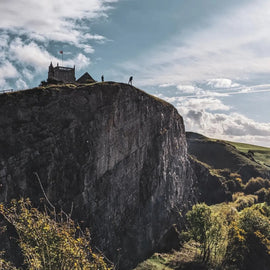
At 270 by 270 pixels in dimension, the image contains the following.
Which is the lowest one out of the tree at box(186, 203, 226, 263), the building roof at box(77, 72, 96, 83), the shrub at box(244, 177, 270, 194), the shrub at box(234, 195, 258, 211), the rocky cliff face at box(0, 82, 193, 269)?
the shrub at box(234, 195, 258, 211)

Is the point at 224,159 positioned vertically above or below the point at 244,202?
above

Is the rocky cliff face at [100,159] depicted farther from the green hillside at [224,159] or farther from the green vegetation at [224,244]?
the green hillside at [224,159]

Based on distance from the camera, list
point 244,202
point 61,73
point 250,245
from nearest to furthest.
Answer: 1. point 250,245
2. point 61,73
3. point 244,202

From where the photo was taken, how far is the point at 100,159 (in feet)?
175

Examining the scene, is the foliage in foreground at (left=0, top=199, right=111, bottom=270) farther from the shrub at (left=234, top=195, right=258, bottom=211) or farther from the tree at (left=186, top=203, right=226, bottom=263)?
the shrub at (left=234, top=195, right=258, bottom=211)

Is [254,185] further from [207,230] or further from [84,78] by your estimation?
[84,78]

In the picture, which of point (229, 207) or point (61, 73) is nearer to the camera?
point (61, 73)

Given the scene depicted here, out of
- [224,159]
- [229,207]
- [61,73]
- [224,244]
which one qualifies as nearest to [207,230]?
[224,244]

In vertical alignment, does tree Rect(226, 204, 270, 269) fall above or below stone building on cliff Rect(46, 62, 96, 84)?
below

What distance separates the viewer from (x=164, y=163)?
74250 mm

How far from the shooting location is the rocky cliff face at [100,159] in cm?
4256

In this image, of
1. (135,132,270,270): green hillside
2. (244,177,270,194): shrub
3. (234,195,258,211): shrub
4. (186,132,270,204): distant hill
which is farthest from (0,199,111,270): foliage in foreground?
(244,177,270,194): shrub

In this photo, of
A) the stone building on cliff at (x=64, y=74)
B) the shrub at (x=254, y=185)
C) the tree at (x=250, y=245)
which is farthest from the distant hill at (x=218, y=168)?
the stone building on cliff at (x=64, y=74)

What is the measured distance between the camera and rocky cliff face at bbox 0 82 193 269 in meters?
42.6
